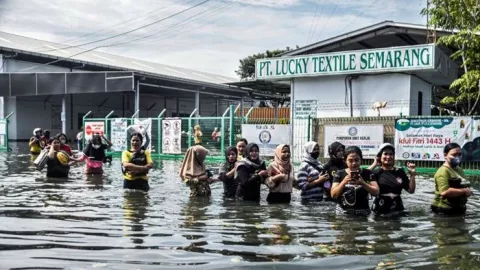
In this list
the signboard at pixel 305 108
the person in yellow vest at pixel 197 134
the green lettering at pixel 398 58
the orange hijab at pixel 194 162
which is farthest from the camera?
the signboard at pixel 305 108

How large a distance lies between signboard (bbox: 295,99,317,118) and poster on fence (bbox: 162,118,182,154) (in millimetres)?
5120

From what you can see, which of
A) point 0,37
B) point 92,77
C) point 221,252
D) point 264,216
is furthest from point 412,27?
point 0,37

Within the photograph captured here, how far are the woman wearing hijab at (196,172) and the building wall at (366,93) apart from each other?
40.2 feet

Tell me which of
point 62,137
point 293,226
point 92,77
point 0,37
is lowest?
point 293,226

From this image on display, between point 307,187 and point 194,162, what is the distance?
220 cm

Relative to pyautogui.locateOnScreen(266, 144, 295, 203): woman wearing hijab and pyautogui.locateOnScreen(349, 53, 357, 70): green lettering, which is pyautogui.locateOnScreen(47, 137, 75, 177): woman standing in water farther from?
pyautogui.locateOnScreen(349, 53, 357, 70): green lettering

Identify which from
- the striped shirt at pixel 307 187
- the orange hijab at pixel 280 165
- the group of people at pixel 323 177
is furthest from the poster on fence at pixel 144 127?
the orange hijab at pixel 280 165

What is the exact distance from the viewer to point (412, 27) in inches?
839

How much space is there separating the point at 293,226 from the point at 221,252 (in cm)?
191

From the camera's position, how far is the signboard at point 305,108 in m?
22.4

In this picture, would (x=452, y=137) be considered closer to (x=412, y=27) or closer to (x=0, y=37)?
(x=412, y=27)

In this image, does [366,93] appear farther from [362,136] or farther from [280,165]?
[280,165]

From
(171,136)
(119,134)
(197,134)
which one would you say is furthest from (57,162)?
(119,134)

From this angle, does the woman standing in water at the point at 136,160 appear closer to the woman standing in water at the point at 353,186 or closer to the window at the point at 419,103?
the woman standing in water at the point at 353,186
